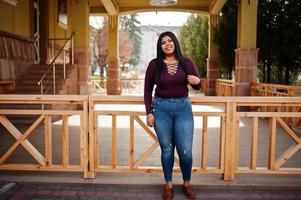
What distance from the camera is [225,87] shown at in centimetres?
1508

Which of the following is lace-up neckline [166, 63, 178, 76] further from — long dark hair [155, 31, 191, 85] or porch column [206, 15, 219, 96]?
porch column [206, 15, 219, 96]

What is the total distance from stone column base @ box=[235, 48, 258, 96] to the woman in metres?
8.31

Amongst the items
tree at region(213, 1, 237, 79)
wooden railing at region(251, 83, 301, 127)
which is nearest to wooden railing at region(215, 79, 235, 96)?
tree at region(213, 1, 237, 79)

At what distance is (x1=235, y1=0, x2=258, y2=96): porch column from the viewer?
11.6 meters

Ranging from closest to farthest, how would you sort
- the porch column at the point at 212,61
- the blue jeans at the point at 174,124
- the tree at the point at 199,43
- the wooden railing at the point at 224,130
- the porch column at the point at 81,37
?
the blue jeans at the point at 174,124 < the wooden railing at the point at 224,130 < the porch column at the point at 81,37 < the porch column at the point at 212,61 < the tree at the point at 199,43

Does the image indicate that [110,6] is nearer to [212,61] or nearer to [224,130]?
[212,61]

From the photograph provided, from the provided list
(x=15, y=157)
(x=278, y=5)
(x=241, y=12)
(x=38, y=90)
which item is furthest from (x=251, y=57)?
(x=15, y=157)

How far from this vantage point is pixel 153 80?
12.7ft

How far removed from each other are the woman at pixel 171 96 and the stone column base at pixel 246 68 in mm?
8312

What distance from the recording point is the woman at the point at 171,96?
373cm

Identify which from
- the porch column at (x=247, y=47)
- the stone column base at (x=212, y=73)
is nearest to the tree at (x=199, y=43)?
the stone column base at (x=212, y=73)

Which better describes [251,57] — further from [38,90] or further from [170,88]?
[170,88]

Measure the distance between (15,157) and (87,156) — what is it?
1.66 meters

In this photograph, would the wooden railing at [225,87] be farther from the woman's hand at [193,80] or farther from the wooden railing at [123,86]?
the woman's hand at [193,80]
